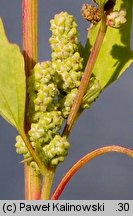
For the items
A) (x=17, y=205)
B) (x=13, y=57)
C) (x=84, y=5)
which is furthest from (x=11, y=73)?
(x=17, y=205)

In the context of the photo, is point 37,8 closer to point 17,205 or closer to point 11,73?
point 11,73

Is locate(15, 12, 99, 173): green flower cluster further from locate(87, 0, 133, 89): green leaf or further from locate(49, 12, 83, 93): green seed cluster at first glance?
locate(87, 0, 133, 89): green leaf

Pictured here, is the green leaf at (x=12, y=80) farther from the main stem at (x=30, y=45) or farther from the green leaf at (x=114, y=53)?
the green leaf at (x=114, y=53)

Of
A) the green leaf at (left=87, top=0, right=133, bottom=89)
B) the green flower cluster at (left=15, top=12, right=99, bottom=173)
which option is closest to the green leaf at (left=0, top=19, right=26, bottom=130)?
the green flower cluster at (left=15, top=12, right=99, bottom=173)

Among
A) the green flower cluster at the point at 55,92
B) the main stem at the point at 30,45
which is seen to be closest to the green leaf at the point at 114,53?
the green flower cluster at the point at 55,92

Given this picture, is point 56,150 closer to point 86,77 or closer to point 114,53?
point 86,77
